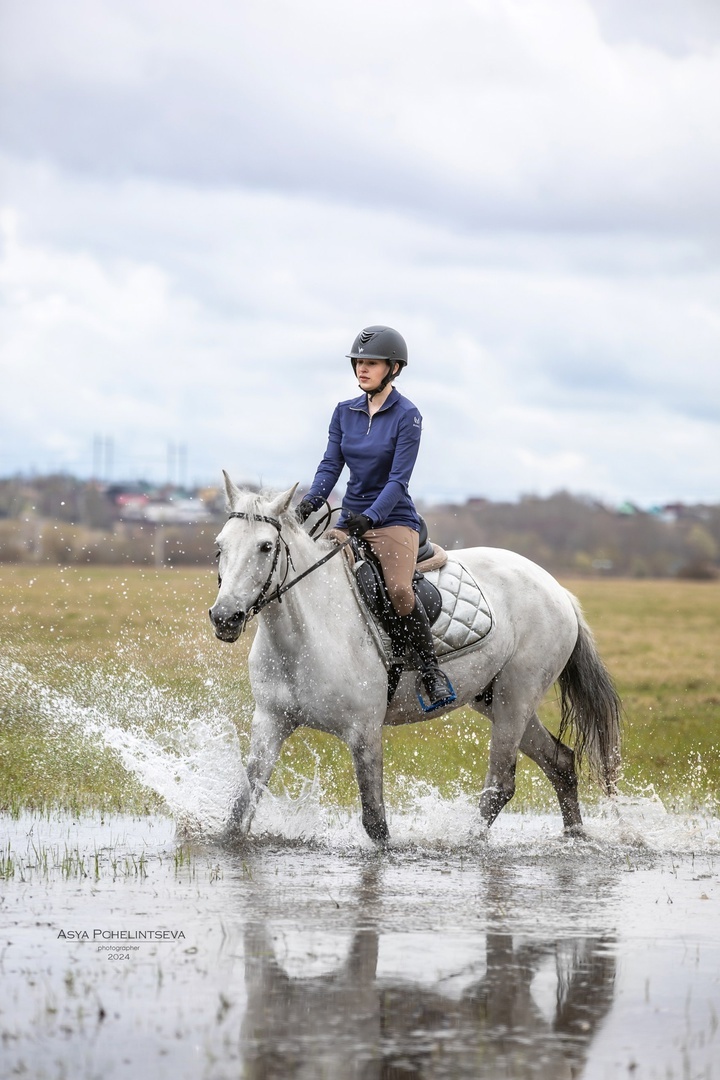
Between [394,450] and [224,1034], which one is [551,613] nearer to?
[394,450]

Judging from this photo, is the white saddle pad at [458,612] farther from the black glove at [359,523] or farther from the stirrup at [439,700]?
the black glove at [359,523]

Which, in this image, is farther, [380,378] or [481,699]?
[481,699]

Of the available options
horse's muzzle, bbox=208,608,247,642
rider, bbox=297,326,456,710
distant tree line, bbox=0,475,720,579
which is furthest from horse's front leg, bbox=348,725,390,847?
distant tree line, bbox=0,475,720,579

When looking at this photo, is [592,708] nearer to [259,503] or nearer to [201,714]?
[201,714]

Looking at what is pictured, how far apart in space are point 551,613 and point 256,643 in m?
2.70

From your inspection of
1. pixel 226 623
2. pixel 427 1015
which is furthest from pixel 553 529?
pixel 427 1015

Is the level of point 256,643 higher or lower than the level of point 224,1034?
higher

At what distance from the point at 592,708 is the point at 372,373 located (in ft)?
11.2

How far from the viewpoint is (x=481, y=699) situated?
9.99m

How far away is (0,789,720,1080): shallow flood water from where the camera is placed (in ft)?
15.0

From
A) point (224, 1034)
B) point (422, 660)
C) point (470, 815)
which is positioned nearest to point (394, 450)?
point (422, 660)

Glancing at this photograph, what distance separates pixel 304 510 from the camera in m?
8.64

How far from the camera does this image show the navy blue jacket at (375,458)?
8.48m

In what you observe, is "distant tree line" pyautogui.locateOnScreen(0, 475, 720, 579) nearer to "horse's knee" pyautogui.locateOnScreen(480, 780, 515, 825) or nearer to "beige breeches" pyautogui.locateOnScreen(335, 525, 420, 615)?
"horse's knee" pyautogui.locateOnScreen(480, 780, 515, 825)
